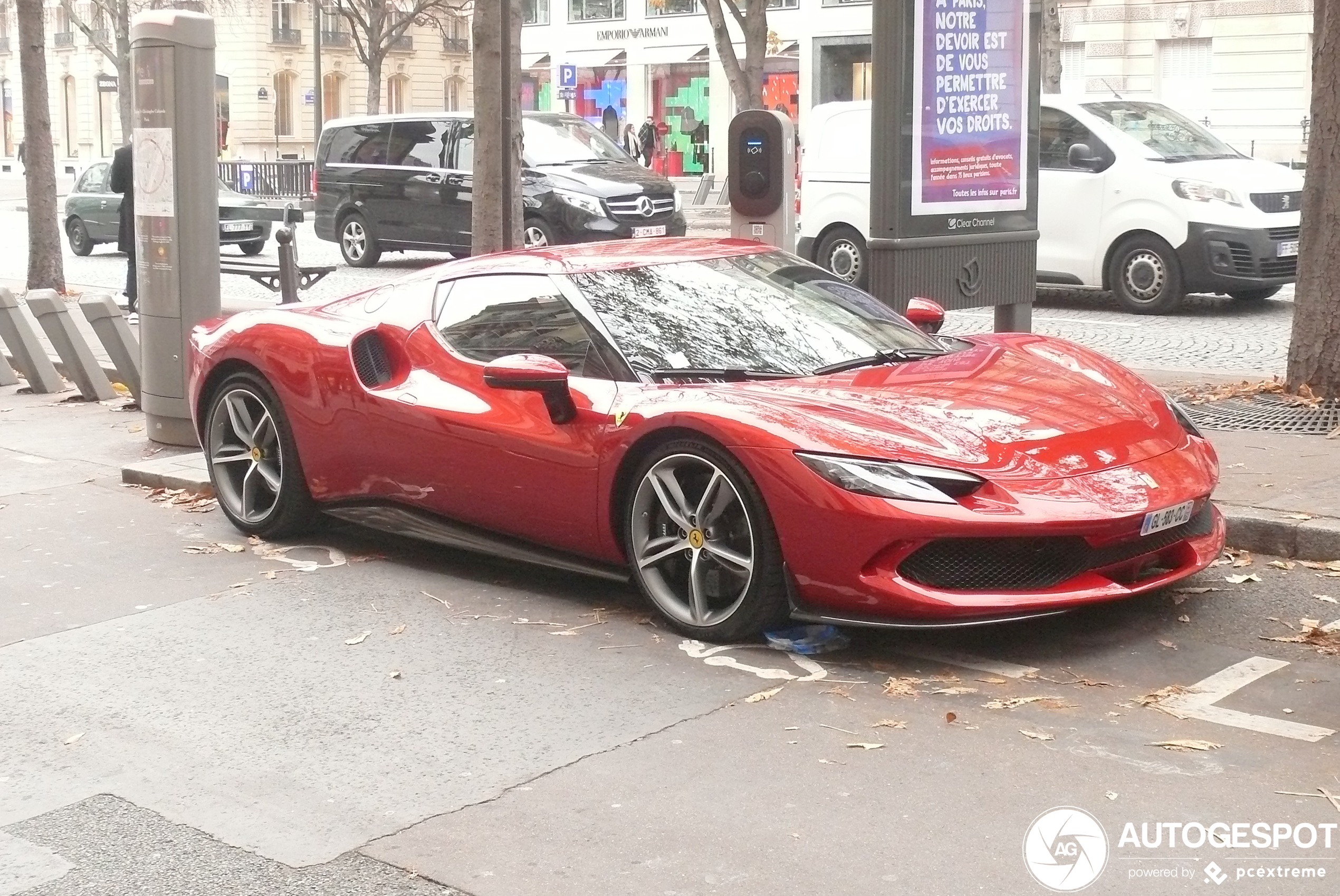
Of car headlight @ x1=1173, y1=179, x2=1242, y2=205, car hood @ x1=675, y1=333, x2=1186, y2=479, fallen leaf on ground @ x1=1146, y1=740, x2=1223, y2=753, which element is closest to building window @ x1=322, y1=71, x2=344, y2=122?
car headlight @ x1=1173, y1=179, x2=1242, y2=205

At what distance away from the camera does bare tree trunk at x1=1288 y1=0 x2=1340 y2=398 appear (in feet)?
29.3

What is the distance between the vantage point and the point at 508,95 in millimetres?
11766

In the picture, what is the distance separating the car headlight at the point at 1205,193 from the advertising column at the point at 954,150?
4753 millimetres

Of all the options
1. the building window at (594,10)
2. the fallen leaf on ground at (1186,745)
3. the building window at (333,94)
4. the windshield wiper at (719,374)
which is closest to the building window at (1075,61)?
the building window at (594,10)

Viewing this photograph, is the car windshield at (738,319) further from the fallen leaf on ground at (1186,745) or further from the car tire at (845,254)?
the car tire at (845,254)

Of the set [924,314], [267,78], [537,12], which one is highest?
[537,12]

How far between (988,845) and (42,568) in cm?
443

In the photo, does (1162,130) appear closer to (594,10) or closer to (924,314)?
(924,314)

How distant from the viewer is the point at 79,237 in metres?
25.9

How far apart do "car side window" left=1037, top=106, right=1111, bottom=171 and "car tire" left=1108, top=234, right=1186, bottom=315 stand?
834mm

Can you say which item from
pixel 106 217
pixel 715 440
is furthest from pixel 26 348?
pixel 106 217

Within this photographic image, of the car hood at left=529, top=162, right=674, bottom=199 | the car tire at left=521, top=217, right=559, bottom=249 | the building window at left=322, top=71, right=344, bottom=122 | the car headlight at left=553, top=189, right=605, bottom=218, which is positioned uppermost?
the building window at left=322, top=71, right=344, bottom=122

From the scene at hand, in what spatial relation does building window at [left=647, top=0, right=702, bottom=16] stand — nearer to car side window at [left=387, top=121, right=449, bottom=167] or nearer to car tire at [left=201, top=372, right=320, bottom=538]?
car side window at [left=387, top=121, right=449, bottom=167]

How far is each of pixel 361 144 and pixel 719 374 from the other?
55.6 feet
